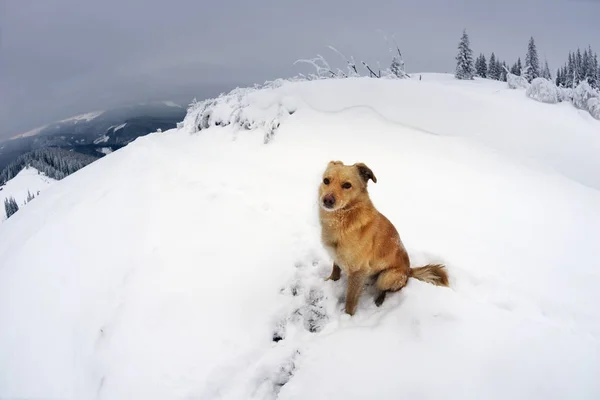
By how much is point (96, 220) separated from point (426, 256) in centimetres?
554

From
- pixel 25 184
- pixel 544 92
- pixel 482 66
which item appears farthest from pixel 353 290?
pixel 25 184

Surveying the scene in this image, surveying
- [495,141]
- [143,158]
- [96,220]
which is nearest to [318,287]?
[96,220]

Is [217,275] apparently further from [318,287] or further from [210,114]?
[210,114]

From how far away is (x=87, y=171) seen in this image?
872cm

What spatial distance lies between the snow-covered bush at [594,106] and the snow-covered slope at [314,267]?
0.51 meters

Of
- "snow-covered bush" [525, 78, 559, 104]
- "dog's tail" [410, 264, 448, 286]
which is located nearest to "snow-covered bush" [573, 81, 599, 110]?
"snow-covered bush" [525, 78, 559, 104]

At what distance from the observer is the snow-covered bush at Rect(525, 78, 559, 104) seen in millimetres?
7609

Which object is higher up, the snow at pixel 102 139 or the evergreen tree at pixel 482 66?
the evergreen tree at pixel 482 66

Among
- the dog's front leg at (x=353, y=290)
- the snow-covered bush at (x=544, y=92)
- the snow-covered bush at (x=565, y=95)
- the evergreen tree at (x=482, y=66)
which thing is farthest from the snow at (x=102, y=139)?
the dog's front leg at (x=353, y=290)

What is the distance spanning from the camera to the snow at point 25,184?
87.5 m

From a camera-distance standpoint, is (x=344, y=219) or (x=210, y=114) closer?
(x=344, y=219)

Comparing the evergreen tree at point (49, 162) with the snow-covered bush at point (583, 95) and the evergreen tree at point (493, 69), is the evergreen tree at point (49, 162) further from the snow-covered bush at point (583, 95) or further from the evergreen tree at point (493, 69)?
the snow-covered bush at point (583, 95)

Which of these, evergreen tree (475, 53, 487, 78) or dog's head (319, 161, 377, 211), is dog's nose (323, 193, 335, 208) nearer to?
dog's head (319, 161, 377, 211)

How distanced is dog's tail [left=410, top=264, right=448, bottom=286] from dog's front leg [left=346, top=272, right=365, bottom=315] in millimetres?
658
